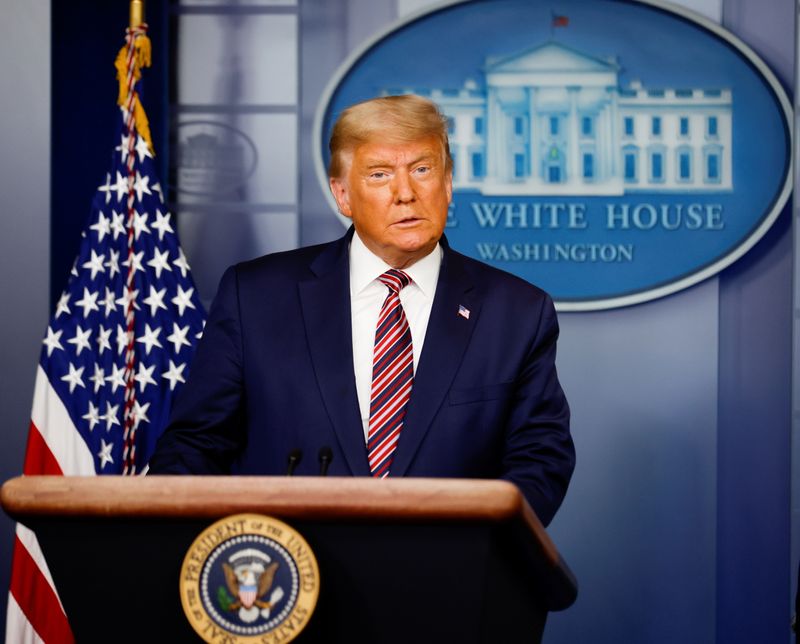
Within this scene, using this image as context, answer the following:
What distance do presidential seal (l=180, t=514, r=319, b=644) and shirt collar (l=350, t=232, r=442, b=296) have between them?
1.00 metres

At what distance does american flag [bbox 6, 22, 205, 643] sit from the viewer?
2779 millimetres

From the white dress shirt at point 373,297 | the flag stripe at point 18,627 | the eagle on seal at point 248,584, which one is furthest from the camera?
the flag stripe at point 18,627

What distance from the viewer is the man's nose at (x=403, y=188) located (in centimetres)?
197

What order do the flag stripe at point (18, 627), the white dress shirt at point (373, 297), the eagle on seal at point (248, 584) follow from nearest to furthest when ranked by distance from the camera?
the eagle on seal at point (248, 584) < the white dress shirt at point (373, 297) < the flag stripe at point (18, 627)

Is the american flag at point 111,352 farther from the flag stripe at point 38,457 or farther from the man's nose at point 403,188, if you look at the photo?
the man's nose at point 403,188

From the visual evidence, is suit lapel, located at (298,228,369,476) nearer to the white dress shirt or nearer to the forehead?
the white dress shirt

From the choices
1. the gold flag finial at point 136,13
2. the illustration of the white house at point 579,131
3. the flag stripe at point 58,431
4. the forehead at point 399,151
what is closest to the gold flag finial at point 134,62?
the gold flag finial at point 136,13

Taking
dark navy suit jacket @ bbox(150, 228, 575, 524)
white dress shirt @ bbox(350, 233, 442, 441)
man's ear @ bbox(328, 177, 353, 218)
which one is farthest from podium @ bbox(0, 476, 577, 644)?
man's ear @ bbox(328, 177, 353, 218)

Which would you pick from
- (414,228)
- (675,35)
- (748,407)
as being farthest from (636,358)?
(414,228)

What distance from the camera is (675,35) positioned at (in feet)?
11.0

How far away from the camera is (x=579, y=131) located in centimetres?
337

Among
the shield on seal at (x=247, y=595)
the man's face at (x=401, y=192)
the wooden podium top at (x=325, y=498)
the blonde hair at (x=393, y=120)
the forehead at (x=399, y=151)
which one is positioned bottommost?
the shield on seal at (x=247, y=595)

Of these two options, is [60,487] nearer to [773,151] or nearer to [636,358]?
[636,358]

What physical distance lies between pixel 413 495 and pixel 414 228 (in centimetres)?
97
